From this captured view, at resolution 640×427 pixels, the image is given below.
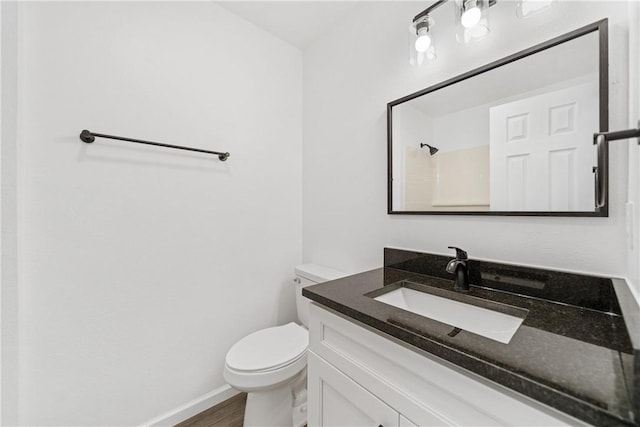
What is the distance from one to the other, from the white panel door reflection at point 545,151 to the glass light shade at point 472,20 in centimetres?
30

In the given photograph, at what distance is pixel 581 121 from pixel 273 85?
161 cm

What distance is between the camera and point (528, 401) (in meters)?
0.46

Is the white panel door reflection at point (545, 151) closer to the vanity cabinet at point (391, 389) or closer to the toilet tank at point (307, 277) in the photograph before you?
the vanity cabinet at point (391, 389)

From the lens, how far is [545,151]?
85cm

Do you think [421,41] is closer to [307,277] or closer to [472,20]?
[472,20]

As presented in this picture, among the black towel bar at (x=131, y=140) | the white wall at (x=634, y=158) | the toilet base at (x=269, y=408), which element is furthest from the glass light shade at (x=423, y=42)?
the toilet base at (x=269, y=408)

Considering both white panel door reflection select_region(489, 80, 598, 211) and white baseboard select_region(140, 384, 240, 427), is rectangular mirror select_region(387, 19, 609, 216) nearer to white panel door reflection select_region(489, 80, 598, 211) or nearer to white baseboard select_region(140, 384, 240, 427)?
white panel door reflection select_region(489, 80, 598, 211)

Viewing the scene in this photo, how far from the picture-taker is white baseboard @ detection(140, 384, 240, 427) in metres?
1.30

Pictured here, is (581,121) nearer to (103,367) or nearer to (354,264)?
(354,264)

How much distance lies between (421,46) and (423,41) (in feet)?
0.07

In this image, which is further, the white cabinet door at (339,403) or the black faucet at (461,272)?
the black faucet at (461,272)

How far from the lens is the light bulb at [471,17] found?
944mm

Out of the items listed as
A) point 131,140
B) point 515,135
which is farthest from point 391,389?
point 131,140

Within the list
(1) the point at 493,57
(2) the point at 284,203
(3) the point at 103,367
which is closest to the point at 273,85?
(2) the point at 284,203
